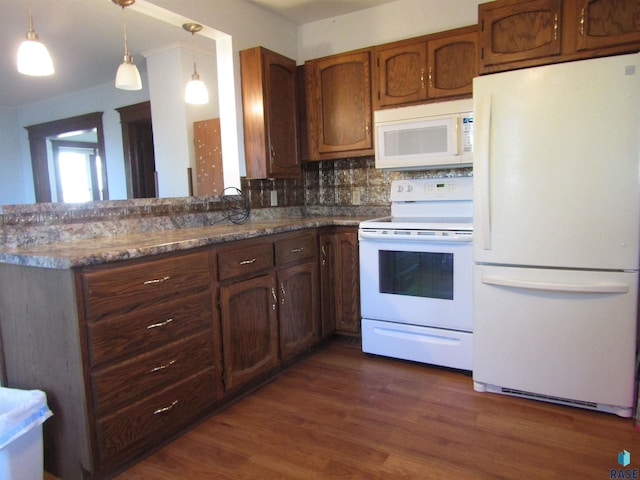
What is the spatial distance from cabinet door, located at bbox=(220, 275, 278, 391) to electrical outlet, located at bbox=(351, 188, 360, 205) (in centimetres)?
126

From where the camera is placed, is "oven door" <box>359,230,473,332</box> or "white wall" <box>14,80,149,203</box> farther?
"white wall" <box>14,80,149,203</box>

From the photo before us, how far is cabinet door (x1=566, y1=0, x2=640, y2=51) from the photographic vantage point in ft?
6.32

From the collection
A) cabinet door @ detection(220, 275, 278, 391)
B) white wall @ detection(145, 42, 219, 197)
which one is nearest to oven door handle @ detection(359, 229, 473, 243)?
cabinet door @ detection(220, 275, 278, 391)

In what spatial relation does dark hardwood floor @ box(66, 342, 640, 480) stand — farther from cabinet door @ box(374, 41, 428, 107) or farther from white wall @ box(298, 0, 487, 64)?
white wall @ box(298, 0, 487, 64)

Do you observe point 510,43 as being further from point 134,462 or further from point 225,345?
point 134,462

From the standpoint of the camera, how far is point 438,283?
244 centimetres

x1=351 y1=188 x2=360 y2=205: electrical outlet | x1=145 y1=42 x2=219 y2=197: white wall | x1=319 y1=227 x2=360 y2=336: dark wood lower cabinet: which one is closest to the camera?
x1=319 y1=227 x2=360 y2=336: dark wood lower cabinet

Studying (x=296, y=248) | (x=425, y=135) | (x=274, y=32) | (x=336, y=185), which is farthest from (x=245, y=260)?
(x=274, y=32)

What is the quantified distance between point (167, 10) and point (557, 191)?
2.26 metres

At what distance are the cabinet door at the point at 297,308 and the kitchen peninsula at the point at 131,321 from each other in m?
0.01

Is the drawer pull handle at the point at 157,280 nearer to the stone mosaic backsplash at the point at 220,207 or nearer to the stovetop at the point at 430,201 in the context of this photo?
the stone mosaic backsplash at the point at 220,207

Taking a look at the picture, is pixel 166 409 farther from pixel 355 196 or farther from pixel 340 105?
pixel 340 105

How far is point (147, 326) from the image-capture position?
5.41 ft

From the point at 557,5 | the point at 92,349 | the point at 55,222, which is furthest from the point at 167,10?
the point at 557,5
